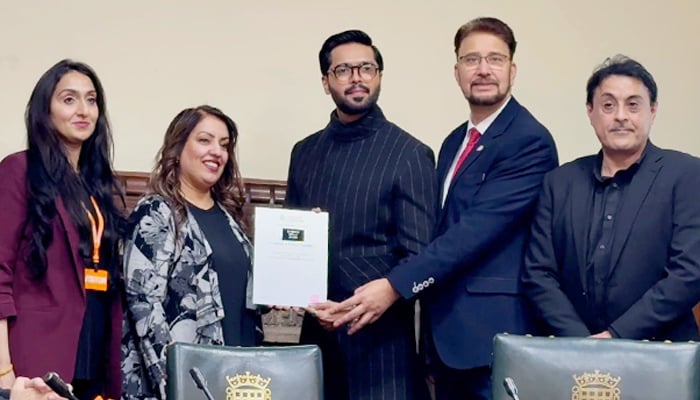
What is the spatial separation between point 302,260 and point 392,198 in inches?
12.5

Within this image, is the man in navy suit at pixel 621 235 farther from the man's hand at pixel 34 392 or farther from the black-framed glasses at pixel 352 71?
the man's hand at pixel 34 392

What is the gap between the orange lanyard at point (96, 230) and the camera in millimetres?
2965

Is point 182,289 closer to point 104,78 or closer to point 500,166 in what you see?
point 500,166

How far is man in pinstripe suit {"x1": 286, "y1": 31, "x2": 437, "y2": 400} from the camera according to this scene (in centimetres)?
313

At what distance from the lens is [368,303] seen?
120 inches

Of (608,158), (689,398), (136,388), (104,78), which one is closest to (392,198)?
(608,158)

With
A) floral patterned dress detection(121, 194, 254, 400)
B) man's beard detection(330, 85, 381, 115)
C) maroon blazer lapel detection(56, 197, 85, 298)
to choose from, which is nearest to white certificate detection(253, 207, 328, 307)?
floral patterned dress detection(121, 194, 254, 400)

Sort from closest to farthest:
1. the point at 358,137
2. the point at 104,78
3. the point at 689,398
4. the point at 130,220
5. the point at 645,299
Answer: the point at 689,398, the point at 645,299, the point at 130,220, the point at 358,137, the point at 104,78

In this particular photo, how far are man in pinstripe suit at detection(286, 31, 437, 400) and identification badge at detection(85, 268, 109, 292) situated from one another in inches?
23.1

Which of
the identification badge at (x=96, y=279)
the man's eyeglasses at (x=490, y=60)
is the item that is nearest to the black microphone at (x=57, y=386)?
the identification badge at (x=96, y=279)

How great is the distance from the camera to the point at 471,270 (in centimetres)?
307

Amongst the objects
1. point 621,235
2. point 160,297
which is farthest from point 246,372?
point 621,235

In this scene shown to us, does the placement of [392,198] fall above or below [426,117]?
below

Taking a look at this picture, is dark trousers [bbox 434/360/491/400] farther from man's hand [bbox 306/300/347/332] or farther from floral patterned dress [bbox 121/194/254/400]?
floral patterned dress [bbox 121/194/254/400]
